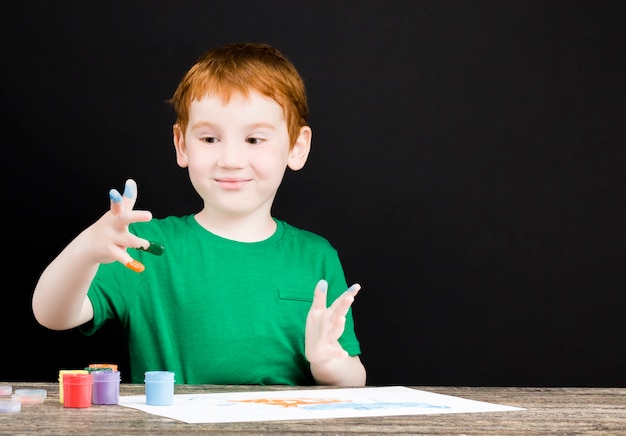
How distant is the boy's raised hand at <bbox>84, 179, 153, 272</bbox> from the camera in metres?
1.22

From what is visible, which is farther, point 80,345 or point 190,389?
point 80,345

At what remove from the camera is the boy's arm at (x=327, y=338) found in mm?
1380

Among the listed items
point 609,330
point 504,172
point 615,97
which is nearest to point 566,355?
point 609,330

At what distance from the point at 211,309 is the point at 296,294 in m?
0.15

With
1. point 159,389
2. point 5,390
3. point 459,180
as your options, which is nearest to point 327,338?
point 159,389

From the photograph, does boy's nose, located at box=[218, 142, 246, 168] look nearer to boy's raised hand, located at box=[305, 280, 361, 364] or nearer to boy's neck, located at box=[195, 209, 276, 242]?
boy's neck, located at box=[195, 209, 276, 242]

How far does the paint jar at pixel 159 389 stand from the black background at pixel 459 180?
92cm

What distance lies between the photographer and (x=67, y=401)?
1.15 m

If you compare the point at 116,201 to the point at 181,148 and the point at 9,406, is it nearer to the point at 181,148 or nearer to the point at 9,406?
the point at 9,406

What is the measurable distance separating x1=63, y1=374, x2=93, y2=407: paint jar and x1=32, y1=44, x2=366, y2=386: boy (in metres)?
0.44

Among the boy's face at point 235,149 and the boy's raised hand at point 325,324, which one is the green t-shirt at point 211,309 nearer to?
the boy's face at point 235,149

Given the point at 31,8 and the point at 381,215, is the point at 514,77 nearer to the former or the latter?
the point at 381,215

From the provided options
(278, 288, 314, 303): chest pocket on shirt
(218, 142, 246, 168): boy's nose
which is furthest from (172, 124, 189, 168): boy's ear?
(278, 288, 314, 303): chest pocket on shirt

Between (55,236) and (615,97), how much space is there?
3.95ft
